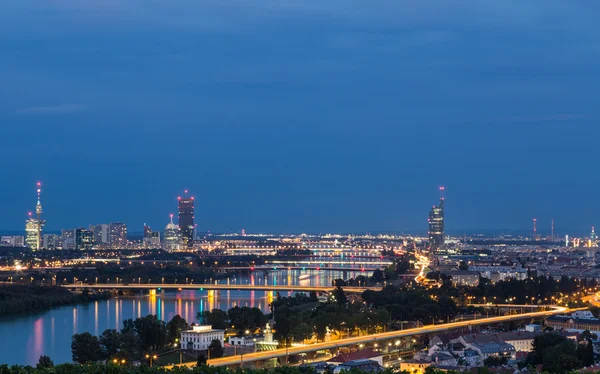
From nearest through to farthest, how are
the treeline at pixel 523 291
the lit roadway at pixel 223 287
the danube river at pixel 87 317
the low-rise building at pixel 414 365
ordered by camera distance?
the low-rise building at pixel 414 365 → the danube river at pixel 87 317 → the treeline at pixel 523 291 → the lit roadway at pixel 223 287

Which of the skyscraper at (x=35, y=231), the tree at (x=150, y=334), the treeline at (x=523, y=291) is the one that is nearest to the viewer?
the tree at (x=150, y=334)

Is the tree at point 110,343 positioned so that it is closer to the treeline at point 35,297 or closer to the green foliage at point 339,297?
the green foliage at point 339,297

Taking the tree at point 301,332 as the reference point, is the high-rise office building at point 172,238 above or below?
above

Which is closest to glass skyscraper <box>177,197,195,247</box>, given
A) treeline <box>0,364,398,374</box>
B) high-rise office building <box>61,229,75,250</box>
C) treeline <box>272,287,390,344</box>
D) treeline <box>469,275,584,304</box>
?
high-rise office building <box>61,229,75,250</box>

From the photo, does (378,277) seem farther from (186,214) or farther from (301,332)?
(186,214)

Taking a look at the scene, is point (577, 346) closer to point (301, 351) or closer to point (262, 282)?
point (301, 351)

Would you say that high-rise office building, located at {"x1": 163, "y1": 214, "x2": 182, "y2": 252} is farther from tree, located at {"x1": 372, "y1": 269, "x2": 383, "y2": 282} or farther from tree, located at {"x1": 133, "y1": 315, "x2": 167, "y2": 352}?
tree, located at {"x1": 133, "y1": 315, "x2": 167, "y2": 352}

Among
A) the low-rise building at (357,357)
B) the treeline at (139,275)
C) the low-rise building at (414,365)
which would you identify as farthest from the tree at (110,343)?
the treeline at (139,275)
